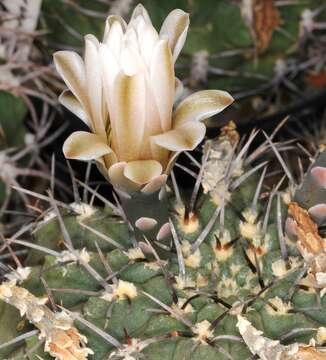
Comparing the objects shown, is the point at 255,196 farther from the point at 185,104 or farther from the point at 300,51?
the point at 300,51

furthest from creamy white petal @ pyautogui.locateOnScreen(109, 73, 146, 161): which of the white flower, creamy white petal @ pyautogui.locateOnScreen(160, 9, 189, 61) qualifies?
creamy white petal @ pyautogui.locateOnScreen(160, 9, 189, 61)

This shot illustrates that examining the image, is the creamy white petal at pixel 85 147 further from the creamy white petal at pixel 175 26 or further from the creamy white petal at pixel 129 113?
the creamy white petal at pixel 175 26

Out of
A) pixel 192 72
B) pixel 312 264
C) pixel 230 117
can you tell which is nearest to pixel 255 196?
pixel 312 264

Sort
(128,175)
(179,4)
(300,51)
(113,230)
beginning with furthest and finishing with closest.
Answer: (300,51), (179,4), (113,230), (128,175)

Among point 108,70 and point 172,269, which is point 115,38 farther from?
point 172,269

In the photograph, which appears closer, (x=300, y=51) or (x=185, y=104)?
(x=185, y=104)

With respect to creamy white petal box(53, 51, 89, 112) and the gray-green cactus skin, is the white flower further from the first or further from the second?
the gray-green cactus skin

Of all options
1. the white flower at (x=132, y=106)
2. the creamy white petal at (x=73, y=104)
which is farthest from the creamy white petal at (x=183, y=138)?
the creamy white petal at (x=73, y=104)
